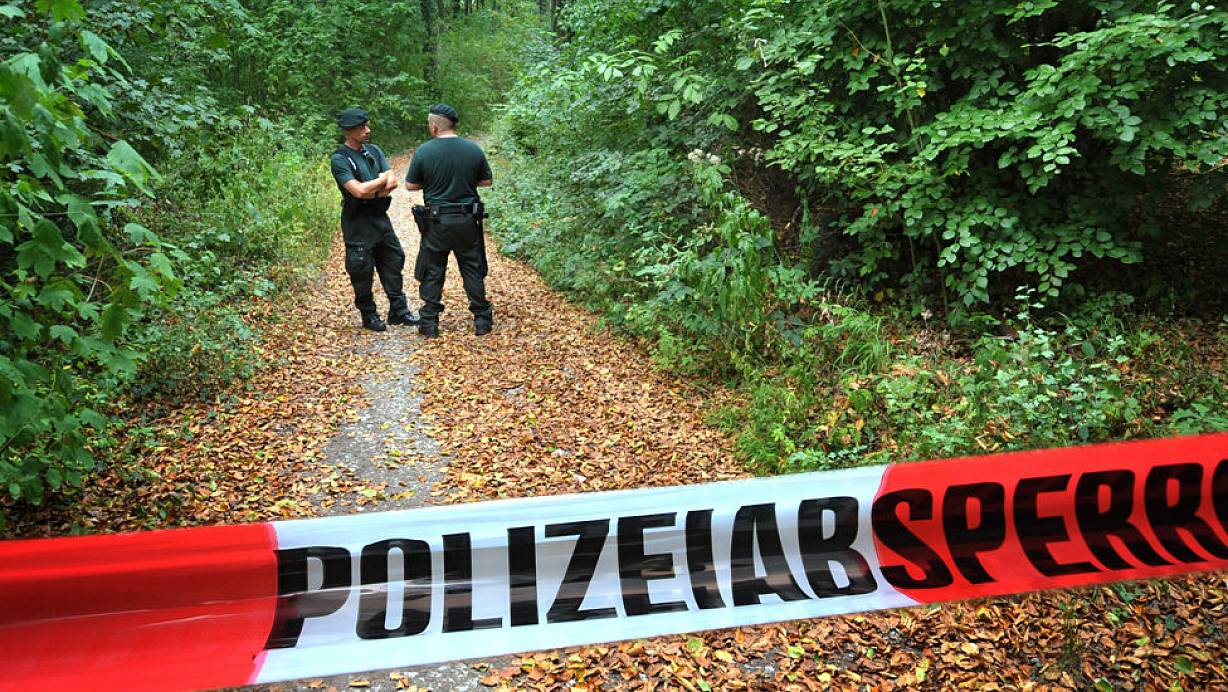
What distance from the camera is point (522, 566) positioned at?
2891 millimetres

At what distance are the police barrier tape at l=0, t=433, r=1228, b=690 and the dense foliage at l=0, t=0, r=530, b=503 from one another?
3.46 feet

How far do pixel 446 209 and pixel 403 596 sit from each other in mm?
5703

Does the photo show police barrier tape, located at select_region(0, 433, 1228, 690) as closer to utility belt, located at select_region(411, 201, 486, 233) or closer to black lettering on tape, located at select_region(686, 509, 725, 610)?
black lettering on tape, located at select_region(686, 509, 725, 610)

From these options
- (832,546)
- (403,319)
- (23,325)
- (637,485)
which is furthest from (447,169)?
(832,546)

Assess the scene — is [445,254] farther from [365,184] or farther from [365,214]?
[365,184]

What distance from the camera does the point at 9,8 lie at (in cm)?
245

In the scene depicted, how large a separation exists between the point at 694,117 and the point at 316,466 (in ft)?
18.8

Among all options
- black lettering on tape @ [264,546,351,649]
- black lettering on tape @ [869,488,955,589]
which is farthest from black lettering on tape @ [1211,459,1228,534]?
black lettering on tape @ [264,546,351,649]

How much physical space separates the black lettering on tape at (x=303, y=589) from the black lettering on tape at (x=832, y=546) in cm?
179

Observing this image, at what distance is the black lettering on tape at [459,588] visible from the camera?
9.16 ft

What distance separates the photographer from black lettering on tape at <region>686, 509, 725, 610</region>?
9.61 feet

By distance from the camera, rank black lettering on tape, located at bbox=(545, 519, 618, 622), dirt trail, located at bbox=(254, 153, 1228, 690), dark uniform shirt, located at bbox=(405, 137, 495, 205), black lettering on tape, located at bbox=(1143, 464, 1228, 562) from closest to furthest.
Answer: black lettering on tape, located at bbox=(545, 519, 618, 622)
black lettering on tape, located at bbox=(1143, 464, 1228, 562)
dirt trail, located at bbox=(254, 153, 1228, 690)
dark uniform shirt, located at bbox=(405, 137, 495, 205)

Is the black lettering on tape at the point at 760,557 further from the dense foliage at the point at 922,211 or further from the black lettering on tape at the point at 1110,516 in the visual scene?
the dense foliage at the point at 922,211

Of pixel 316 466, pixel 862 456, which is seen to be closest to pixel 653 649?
pixel 862 456
